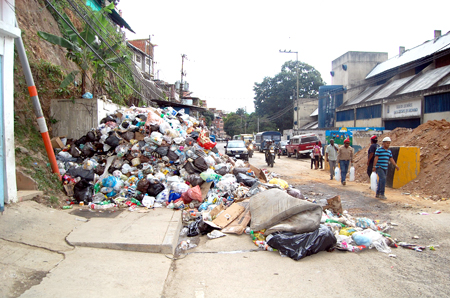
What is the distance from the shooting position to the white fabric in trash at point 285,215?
168 inches

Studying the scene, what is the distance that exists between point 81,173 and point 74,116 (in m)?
2.63

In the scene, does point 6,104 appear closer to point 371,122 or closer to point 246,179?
point 246,179

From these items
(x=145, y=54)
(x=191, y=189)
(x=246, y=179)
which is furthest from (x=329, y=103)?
(x=191, y=189)

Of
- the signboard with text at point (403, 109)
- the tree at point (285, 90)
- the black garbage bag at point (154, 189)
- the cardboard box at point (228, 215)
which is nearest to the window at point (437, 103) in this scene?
the signboard with text at point (403, 109)

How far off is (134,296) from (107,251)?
4.41ft

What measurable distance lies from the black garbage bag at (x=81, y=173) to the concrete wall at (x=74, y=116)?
2036 mm

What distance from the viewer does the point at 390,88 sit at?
26.1 meters

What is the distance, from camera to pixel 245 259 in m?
4.09

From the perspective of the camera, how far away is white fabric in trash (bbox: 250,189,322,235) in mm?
4270

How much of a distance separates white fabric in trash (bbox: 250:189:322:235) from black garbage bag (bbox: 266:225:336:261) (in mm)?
115

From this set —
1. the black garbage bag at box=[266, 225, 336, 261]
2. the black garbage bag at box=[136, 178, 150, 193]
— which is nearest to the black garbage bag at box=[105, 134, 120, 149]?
the black garbage bag at box=[136, 178, 150, 193]

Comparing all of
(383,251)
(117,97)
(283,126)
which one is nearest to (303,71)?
(283,126)

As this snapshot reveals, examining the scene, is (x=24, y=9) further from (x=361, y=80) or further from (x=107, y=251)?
(x=361, y=80)

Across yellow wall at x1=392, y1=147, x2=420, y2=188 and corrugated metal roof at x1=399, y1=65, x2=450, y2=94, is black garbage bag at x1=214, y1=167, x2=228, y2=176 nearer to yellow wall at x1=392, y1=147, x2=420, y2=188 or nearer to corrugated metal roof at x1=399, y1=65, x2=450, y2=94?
yellow wall at x1=392, y1=147, x2=420, y2=188
